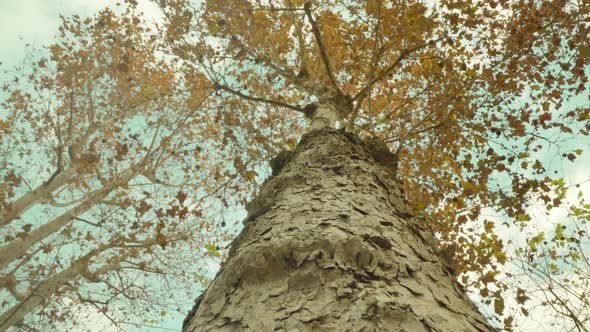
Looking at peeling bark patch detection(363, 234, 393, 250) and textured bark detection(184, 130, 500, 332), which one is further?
peeling bark patch detection(363, 234, 393, 250)

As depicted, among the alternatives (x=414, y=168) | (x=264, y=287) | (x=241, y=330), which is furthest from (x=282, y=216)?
(x=414, y=168)

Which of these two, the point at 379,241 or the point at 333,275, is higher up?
the point at 379,241

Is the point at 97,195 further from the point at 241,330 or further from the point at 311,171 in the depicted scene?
the point at 241,330

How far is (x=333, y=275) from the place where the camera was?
125 centimetres

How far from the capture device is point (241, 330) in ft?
3.61

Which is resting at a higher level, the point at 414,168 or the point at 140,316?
the point at 414,168

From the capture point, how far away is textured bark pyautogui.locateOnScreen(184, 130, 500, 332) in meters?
1.07

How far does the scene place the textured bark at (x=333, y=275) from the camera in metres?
1.07

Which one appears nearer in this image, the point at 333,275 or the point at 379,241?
the point at 333,275

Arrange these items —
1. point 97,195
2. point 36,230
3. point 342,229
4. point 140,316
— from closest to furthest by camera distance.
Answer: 1. point 342,229
2. point 36,230
3. point 97,195
4. point 140,316

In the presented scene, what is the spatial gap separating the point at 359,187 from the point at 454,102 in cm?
322

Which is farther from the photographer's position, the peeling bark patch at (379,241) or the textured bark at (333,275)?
the peeling bark patch at (379,241)

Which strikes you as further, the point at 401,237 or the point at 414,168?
the point at 414,168

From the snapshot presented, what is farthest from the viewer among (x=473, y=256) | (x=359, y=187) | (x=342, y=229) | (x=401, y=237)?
(x=473, y=256)
